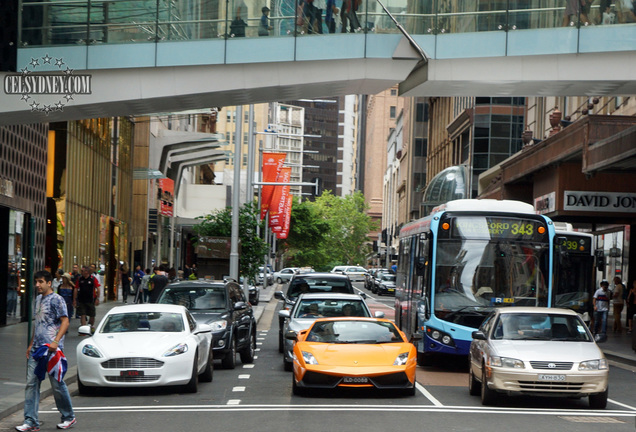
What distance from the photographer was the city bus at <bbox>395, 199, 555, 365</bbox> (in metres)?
20.5

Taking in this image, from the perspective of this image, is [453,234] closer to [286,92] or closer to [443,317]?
[443,317]

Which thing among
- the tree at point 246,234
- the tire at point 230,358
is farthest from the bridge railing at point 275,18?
the tree at point 246,234

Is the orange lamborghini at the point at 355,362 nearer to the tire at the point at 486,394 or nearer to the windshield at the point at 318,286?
the tire at the point at 486,394

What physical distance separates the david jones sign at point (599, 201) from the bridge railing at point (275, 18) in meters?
12.0

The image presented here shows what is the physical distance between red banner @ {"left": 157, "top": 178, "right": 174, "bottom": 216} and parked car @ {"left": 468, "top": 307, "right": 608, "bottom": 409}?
1895 inches

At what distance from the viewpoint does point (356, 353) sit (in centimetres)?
1561

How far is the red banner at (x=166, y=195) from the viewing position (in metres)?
62.8

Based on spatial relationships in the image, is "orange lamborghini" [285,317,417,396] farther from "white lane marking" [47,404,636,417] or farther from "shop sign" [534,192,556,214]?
"shop sign" [534,192,556,214]

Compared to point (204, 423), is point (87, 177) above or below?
above

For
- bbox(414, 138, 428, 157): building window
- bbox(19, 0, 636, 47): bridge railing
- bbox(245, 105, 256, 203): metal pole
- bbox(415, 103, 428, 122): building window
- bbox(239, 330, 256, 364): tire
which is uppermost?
bbox(415, 103, 428, 122): building window

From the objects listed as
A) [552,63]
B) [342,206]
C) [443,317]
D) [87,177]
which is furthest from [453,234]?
[342,206]

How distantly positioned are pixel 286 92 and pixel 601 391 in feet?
36.0

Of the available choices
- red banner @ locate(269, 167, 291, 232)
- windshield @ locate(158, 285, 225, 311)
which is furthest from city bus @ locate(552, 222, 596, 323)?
red banner @ locate(269, 167, 291, 232)

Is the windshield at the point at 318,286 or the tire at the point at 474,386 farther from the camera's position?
the windshield at the point at 318,286
